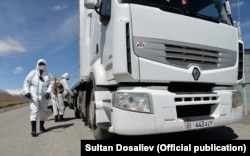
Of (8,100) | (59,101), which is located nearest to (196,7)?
(59,101)

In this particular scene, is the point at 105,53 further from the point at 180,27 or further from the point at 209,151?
the point at 209,151

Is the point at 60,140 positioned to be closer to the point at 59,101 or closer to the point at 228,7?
the point at 59,101

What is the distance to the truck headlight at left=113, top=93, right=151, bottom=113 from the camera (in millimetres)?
3891

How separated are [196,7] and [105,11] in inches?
64.1

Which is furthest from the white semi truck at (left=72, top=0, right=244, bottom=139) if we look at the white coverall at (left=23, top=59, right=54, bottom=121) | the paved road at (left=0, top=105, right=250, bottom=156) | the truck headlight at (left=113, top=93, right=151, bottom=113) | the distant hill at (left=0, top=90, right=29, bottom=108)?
the distant hill at (left=0, top=90, right=29, bottom=108)

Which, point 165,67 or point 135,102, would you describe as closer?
point 135,102

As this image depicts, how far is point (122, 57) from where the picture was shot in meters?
4.01

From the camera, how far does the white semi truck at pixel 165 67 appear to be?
13.0 ft

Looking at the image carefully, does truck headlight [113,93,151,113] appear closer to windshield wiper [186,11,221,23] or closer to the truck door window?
the truck door window

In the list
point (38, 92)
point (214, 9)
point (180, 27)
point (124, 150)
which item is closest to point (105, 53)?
point (180, 27)

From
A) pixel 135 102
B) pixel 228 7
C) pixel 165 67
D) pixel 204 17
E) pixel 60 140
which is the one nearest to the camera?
pixel 135 102

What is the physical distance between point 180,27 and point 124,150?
6.88ft

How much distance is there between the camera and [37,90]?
287 inches

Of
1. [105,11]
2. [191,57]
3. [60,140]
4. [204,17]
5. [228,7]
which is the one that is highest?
[228,7]
